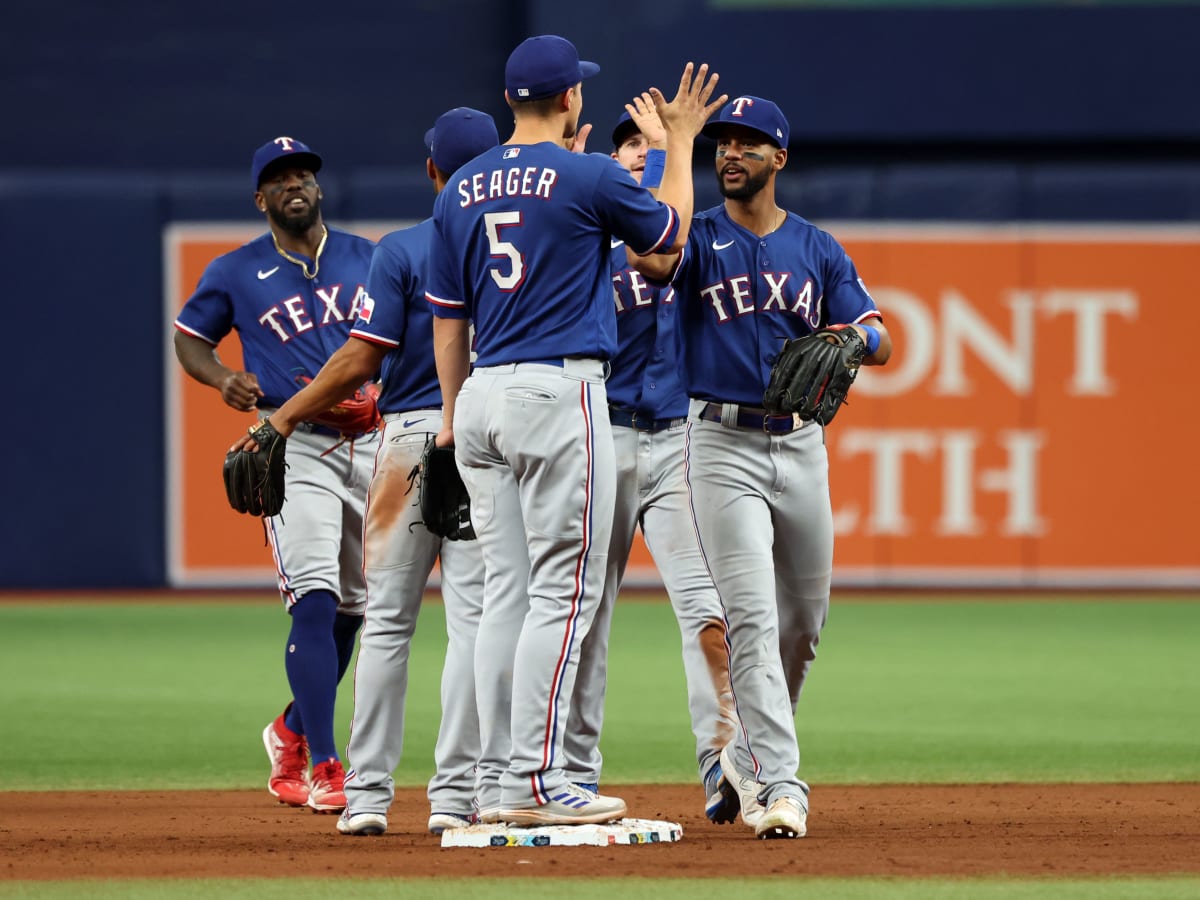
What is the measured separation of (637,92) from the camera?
14836 millimetres

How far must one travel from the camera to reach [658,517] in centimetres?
608

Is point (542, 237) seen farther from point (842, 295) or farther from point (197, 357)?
point (197, 357)

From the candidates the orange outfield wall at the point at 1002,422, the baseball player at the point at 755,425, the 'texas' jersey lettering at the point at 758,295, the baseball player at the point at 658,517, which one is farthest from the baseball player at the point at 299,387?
the orange outfield wall at the point at 1002,422

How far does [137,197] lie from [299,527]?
8.05 metres

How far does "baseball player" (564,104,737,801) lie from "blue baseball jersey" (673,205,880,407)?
1.09 feet

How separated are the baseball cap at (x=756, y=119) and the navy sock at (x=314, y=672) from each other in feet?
6.21

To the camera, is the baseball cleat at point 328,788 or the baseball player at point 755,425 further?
the baseball cleat at point 328,788

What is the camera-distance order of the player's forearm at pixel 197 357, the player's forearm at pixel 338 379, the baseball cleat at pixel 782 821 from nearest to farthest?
the baseball cleat at pixel 782 821 → the player's forearm at pixel 338 379 → the player's forearm at pixel 197 357

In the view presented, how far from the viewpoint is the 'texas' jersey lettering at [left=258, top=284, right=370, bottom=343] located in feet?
21.5

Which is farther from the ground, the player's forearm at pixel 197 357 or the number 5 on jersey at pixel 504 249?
the number 5 on jersey at pixel 504 249

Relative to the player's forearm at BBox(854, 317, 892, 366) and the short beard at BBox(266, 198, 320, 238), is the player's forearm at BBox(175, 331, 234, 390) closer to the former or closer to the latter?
the short beard at BBox(266, 198, 320, 238)

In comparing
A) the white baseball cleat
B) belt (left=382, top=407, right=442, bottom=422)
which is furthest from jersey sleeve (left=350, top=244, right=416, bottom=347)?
the white baseball cleat

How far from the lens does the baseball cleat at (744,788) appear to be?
17.9ft

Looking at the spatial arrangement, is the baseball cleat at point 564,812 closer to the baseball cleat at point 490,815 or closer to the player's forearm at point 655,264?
the baseball cleat at point 490,815
